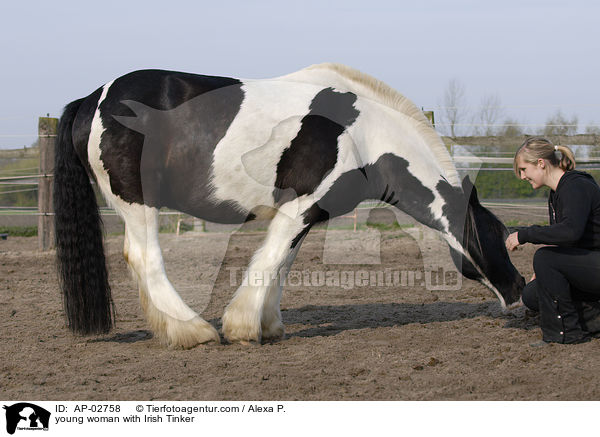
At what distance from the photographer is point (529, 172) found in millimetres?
3834

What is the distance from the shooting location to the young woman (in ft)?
12.1

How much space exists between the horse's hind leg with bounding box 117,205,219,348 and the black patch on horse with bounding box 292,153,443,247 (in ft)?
2.99

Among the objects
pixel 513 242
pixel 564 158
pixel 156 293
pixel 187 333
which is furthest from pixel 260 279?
pixel 564 158

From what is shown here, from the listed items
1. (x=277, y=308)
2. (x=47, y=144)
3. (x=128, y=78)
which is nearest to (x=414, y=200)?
(x=277, y=308)

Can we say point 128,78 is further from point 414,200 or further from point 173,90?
point 414,200

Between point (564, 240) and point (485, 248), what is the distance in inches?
33.0

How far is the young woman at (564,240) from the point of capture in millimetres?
3676

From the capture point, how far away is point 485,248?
446 centimetres

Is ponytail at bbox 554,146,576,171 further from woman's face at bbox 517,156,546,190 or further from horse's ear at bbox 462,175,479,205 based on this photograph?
horse's ear at bbox 462,175,479,205

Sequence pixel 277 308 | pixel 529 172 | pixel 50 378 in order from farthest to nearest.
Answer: pixel 277 308 < pixel 529 172 < pixel 50 378

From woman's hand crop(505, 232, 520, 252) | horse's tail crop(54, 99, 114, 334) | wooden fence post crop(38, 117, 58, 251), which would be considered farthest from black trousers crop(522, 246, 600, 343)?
wooden fence post crop(38, 117, 58, 251)

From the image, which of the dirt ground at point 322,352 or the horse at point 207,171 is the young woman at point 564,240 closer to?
the dirt ground at point 322,352

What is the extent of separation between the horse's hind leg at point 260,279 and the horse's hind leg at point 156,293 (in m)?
0.18

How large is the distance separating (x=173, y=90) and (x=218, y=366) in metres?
1.93
